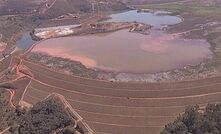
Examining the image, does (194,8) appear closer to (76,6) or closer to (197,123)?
(76,6)

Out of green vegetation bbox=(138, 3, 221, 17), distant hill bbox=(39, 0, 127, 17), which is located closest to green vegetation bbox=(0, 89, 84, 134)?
distant hill bbox=(39, 0, 127, 17)

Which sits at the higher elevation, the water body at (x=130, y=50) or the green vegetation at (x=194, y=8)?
the green vegetation at (x=194, y=8)

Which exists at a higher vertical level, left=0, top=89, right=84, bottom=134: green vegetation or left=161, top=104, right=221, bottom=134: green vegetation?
left=161, top=104, right=221, bottom=134: green vegetation

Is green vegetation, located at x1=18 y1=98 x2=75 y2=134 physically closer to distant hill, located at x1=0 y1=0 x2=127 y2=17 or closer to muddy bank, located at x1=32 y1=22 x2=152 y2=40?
muddy bank, located at x1=32 y1=22 x2=152 y2=40

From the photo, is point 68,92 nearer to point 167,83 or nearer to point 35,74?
point 35,74

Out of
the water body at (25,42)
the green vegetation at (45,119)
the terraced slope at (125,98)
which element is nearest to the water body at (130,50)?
the water body at (25,42)

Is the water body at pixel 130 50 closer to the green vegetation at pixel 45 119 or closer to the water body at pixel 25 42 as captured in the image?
the water body at pixel 25 42
